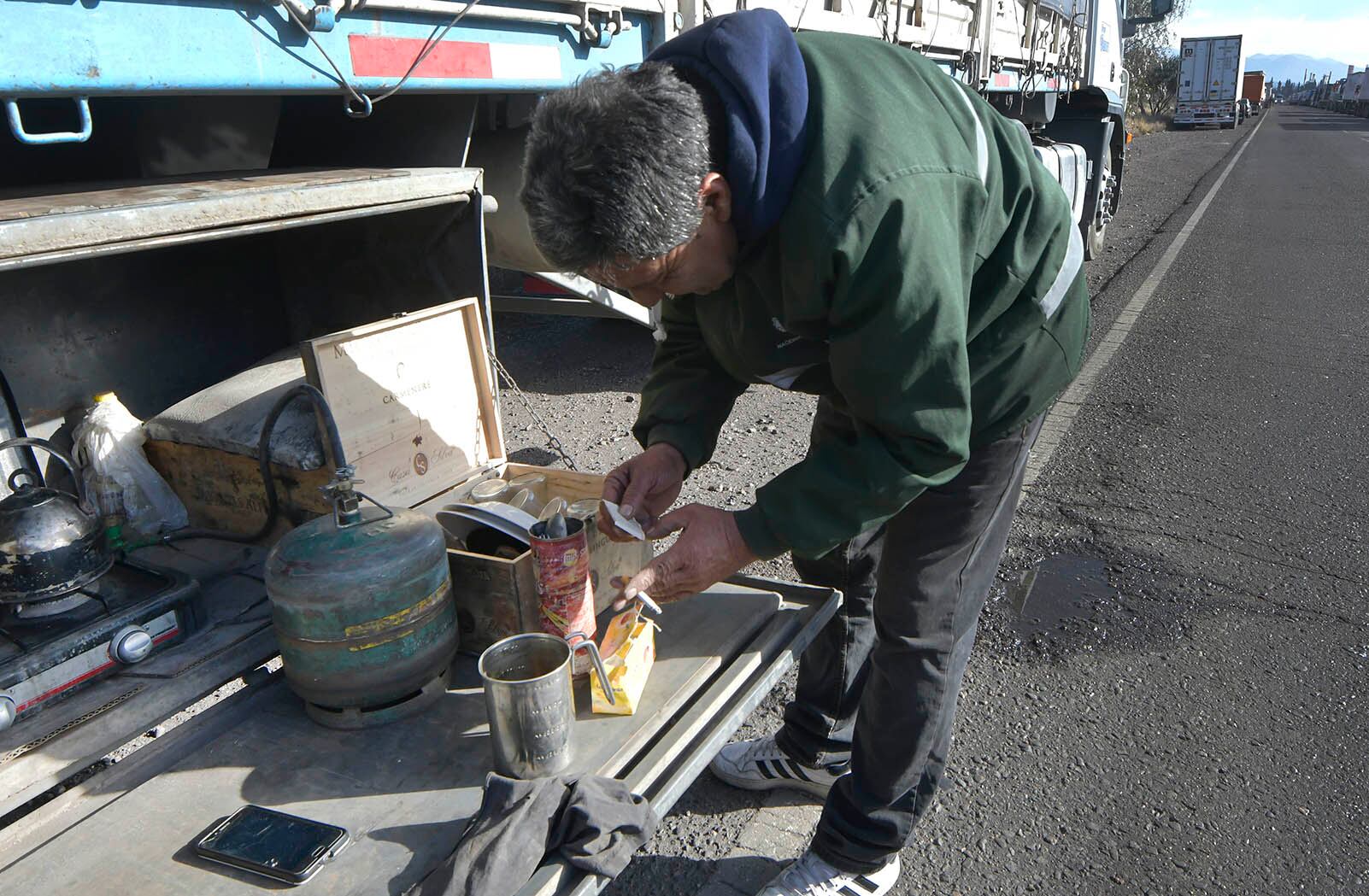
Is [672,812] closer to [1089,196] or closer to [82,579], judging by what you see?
[82,579]

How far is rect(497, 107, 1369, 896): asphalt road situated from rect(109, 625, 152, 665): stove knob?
1.08 metres

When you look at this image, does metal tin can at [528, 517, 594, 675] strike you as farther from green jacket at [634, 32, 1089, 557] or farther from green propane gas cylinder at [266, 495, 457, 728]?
green jacket at [634, 32, 1089, 557]

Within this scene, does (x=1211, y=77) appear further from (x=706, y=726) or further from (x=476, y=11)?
(x=706, y=726)

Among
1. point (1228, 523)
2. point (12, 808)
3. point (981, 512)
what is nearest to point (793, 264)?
point (981, 512)

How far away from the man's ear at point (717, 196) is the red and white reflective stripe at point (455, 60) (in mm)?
1147

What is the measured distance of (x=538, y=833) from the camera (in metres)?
1.28

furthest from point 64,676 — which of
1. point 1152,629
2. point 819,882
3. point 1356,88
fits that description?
point 1356,88

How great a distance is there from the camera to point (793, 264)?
Answer: 142 centimetres

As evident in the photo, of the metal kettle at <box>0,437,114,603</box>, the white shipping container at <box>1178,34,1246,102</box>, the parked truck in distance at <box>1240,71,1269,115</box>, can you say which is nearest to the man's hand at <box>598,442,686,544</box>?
the metal kettle at <box>0,437,114,603</box>

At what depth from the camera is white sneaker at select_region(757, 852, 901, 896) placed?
1951mm

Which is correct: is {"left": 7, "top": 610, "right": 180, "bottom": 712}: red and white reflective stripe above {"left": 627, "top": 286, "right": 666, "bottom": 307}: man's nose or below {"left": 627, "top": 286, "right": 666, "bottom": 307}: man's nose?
below

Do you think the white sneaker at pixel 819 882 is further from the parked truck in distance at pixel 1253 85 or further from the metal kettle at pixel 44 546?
the parked truck in distance at pixel 1253 85

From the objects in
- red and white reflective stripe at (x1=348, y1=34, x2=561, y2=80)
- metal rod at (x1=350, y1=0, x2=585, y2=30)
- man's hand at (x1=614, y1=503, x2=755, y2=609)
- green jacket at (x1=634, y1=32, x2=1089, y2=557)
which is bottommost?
man's hand at (x1=614, y1=503, x2=755, y2=609)

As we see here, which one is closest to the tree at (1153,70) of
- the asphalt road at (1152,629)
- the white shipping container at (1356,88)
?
the white shipping container at (1356,88)
